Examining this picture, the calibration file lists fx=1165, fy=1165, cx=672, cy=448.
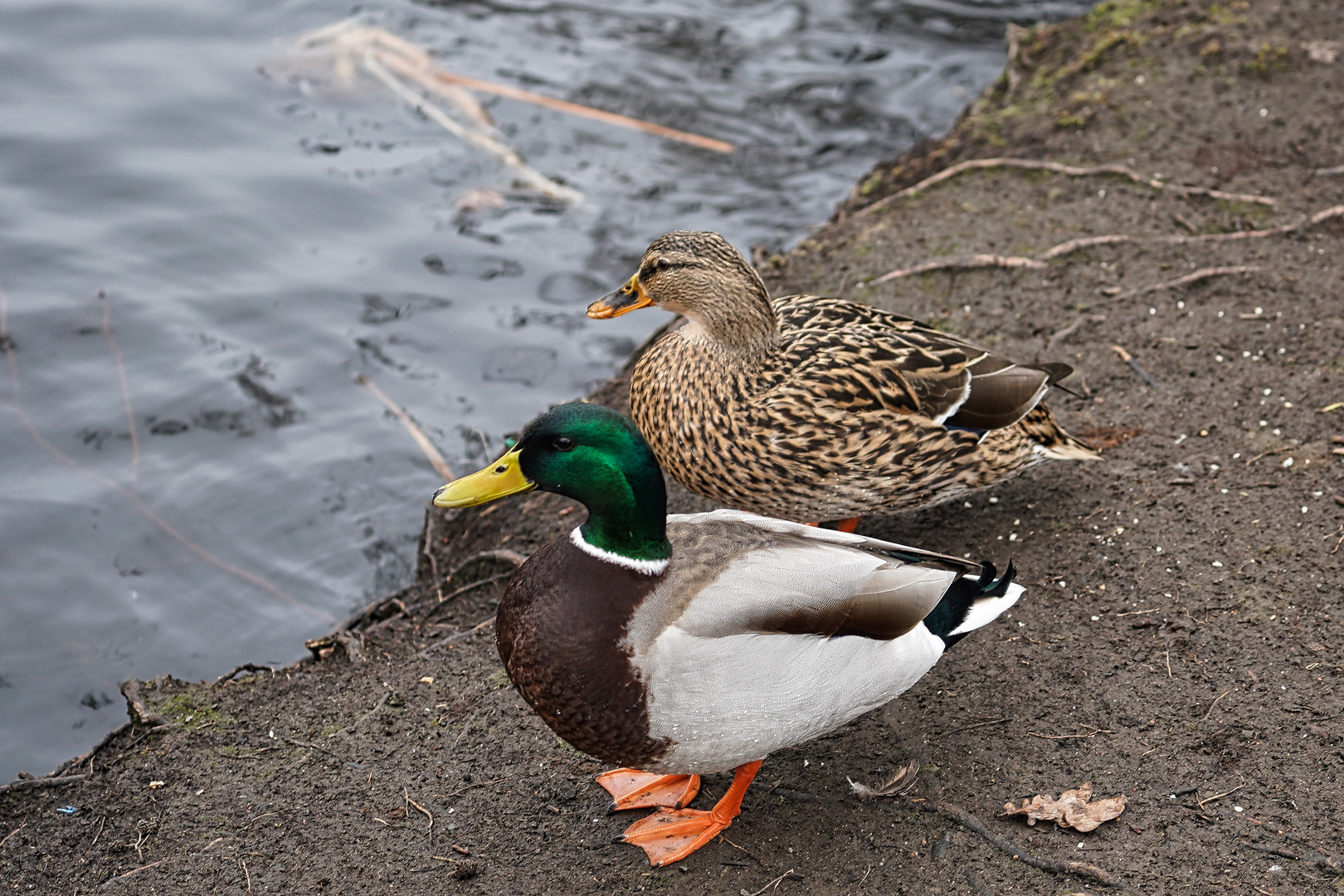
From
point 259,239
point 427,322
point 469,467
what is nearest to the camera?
point 469,467

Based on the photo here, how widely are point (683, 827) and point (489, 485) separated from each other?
1.17 meters

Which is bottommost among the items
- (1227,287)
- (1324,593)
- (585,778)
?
(585,778)

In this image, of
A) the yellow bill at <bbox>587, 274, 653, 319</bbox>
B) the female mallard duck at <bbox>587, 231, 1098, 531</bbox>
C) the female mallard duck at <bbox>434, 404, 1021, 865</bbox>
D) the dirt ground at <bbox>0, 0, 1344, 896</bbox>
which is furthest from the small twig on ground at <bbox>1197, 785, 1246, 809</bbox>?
the yellow bill at <bbox>587, 274, 653, 319</bbox>

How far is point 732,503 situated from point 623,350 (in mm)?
2699

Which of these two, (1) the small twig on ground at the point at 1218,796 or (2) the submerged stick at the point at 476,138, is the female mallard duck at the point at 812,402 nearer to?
(1) the small twig on ground at the point at 1218,796

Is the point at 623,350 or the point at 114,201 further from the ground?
the point at 114,201

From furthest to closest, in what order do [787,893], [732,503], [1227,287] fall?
[1227,287] < [732,503] < [787,893]

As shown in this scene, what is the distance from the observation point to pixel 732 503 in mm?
4340

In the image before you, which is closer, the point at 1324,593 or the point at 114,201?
the point at 1324,593

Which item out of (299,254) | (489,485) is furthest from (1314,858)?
(299,254)

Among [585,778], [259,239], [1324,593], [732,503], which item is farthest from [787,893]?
[259,239]

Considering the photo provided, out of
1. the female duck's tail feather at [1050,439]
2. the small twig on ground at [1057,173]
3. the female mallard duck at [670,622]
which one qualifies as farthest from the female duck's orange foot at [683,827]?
the small twig on ground at [1057,173]

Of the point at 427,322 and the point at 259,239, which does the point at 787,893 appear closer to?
the point at 427,322

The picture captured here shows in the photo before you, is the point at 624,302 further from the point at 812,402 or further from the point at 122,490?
the point at 122,490
